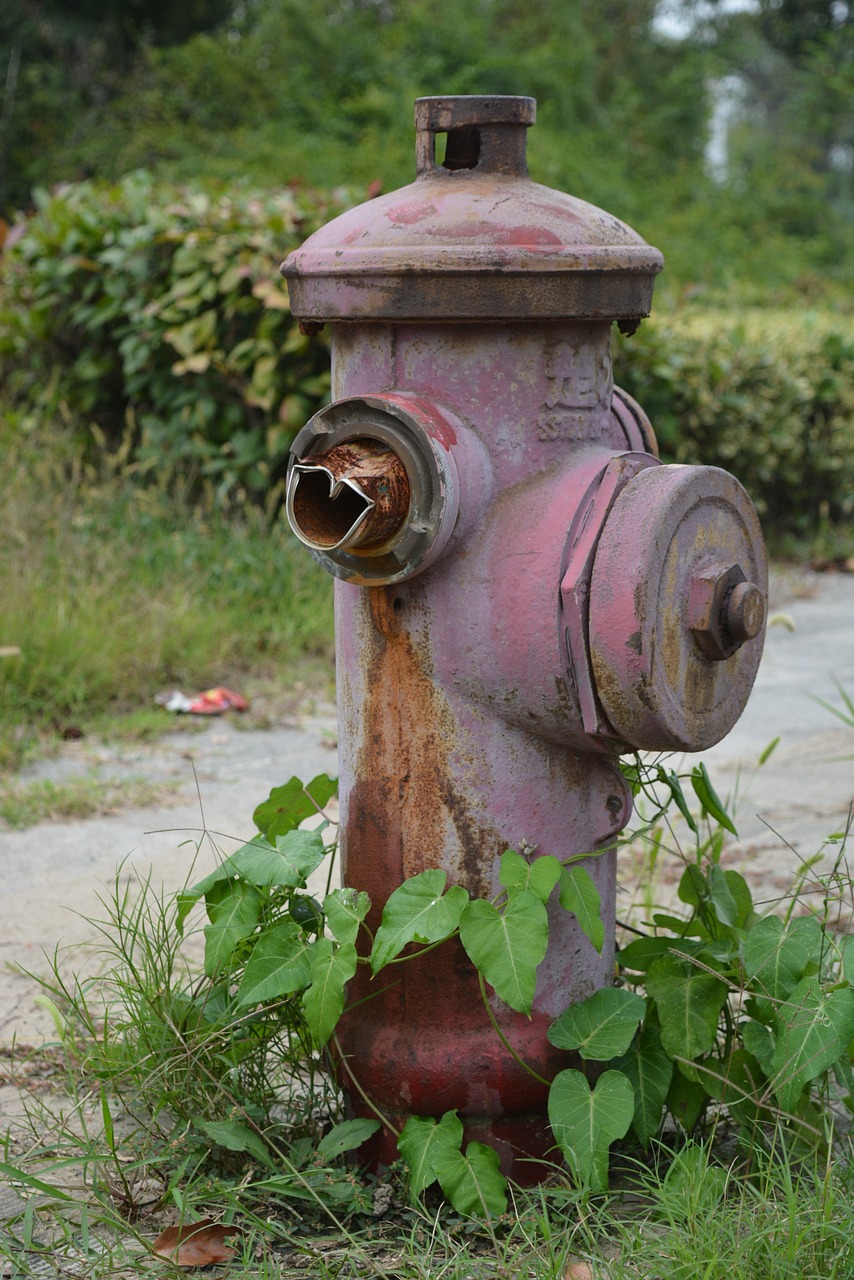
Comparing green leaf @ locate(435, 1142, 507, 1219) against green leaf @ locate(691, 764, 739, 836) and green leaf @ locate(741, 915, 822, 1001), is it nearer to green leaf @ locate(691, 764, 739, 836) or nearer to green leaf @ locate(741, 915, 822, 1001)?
green leaf @ locate(741, 915, 822, 1001)

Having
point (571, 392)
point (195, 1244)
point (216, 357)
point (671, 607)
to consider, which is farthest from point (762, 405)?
point (195, 1244)

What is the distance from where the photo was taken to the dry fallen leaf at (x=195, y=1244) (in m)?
1.72

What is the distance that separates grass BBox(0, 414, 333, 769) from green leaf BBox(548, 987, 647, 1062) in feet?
7.54

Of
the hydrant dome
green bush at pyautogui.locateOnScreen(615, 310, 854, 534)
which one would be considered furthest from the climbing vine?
green bush at pyautogui.locateOnScreen(615, 310, 854, 534)

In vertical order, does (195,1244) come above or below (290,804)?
below

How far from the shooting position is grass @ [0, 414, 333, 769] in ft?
13.7

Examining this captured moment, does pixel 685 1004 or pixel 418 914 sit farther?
pixel 685 1004

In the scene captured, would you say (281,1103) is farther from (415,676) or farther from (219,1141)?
(415,676)

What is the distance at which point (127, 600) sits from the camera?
4.59 m

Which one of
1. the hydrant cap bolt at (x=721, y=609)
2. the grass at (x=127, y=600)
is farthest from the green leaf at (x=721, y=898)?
the grass at (x=127, y=600)

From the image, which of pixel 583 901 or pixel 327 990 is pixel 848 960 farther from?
pixel 327 990

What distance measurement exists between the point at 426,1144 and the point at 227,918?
0.41 meters

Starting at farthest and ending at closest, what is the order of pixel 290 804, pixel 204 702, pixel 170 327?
pixel 170 327 → pixel 204 702 → pixel 290 804

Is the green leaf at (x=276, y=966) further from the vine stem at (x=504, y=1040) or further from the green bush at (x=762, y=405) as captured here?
the green bush at (x=762, y=405)
